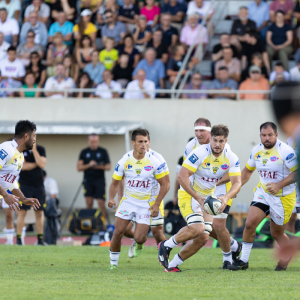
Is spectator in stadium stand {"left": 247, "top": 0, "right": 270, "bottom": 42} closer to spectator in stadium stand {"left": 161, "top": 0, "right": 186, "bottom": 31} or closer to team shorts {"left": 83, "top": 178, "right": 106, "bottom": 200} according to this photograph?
spectator in stadium stand {"left": 161, "top": 0, "right": 186, "bottom": 31}

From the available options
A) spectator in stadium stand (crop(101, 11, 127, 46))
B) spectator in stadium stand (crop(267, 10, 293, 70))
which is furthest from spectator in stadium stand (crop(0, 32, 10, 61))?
spectator in stadium stand (crop(267, 10, 293, 70))

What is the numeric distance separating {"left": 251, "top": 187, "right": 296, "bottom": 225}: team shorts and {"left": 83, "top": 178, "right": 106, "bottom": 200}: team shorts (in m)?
6.83

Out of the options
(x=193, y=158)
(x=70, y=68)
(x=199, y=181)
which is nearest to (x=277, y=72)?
(x=70, y=68)

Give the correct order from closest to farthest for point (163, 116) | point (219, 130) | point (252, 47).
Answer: point (219, 130), point (163, 116), point (252, 47)

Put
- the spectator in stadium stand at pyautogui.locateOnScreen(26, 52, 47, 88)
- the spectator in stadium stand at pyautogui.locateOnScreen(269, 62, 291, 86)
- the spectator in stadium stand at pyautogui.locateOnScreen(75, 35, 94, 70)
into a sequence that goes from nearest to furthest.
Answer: the spectator in stadium stand at pyautogui.locateOnScreen(269, 62, 291, 86)
the spectator in stadium stand at pyautogui.locateOnScreen(26, 52, 47, 88)
the spectator in stadium stand at pyautogui.locateOnScreen(75, 35, 94, 70)

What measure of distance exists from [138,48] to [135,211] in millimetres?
9861

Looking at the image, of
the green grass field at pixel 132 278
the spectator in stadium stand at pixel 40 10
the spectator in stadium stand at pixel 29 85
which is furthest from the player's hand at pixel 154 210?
the spectator in stadium stand at pixel 40 10

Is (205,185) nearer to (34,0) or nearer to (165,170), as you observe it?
(165,170)

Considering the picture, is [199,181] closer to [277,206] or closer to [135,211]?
[135,211]

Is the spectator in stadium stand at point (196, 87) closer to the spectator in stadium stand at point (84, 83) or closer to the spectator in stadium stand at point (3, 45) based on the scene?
the spectator in stadium stand at point (84, 83)

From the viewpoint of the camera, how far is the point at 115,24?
18141 mm

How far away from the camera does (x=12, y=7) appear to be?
19234mm

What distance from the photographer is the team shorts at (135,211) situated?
28.5 ft

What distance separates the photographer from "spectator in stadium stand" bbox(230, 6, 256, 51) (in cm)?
1706
